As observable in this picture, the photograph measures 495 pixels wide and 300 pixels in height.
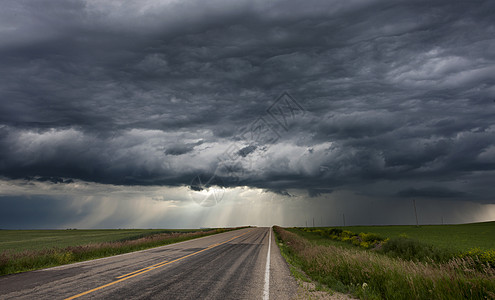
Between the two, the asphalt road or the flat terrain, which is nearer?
the asphalt road

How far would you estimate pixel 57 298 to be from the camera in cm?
697

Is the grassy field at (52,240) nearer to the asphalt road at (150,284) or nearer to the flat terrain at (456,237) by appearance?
the asphalt road at (150,284)

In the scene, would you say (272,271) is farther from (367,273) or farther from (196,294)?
(196,294)

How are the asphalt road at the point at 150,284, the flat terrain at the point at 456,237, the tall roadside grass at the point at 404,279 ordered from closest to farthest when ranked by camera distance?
the tall roadside grass at the point at 404,279 → the asphalt road at the point at 150,284 → the flat terrain at the point at 456,237

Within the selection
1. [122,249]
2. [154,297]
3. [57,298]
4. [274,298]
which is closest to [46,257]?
[122,249]

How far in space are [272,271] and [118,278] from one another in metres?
6.31

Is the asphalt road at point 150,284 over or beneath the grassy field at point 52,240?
over

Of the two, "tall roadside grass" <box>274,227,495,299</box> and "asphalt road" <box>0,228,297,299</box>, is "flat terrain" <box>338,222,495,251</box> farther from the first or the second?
"asphalt road" <box>0,228,297,299</box>

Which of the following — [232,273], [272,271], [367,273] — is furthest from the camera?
[272,271]

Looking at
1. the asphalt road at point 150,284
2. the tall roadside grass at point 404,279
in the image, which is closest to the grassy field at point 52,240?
the asphalt road at point 150,284

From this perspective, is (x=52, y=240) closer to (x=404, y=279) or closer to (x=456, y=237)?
(x=404, y=279)

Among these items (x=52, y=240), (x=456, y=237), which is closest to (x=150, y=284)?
(x=52, y=240)

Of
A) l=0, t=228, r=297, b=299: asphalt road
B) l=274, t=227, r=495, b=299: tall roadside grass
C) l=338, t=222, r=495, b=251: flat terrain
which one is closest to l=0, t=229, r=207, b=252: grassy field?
l=0, t=228, r=297, b=299: asphalt road

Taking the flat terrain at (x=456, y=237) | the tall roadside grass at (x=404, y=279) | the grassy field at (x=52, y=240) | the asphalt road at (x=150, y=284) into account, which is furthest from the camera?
the grassy field at (x=52, y=240)
